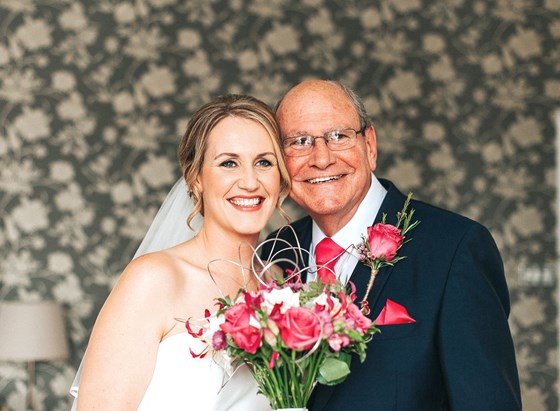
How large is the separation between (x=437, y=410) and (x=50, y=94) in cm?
436

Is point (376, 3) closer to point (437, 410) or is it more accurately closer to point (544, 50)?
point (544, 50)

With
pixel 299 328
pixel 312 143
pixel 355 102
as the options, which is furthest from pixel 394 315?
pixel 355 102

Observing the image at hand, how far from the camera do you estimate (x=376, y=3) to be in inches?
249

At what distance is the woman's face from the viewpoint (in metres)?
2.42

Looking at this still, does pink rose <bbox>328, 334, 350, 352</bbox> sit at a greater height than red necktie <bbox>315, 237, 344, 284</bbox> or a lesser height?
lesser

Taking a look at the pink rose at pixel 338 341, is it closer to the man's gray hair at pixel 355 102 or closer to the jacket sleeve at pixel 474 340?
the jacket sleeve at pixel 474 340

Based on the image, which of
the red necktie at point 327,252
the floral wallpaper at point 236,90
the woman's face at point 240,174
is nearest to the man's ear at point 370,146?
the red necktie at point 327,252

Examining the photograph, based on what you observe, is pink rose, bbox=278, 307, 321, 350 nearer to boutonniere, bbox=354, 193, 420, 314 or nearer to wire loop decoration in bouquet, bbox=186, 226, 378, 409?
wire loop decoration in bouquet, bbox=186, 226, 378, 409

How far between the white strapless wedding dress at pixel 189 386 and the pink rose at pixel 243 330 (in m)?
0.42

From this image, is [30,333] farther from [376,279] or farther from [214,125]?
[376,279]

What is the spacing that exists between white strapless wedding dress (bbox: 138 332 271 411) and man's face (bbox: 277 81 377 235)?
61 cm

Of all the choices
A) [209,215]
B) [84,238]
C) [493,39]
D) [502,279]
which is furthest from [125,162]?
[502,279]

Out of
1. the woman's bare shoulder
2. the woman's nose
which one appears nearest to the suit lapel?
the woman's nose

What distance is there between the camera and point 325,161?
104 inches
